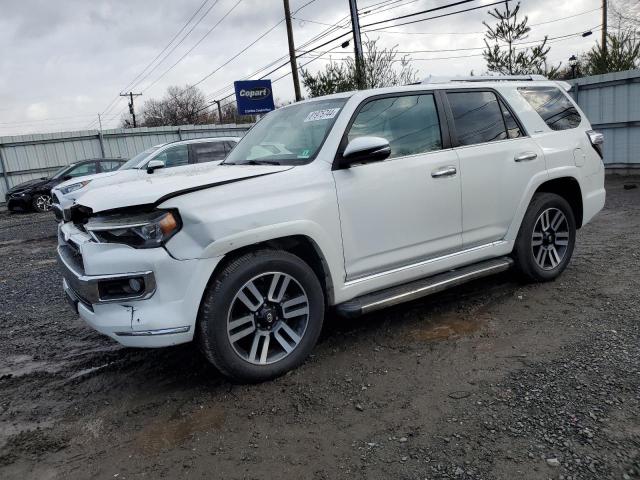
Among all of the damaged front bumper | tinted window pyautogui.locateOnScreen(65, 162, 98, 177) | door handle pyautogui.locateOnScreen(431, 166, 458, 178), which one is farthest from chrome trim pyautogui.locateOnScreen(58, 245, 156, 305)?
tinted window pyautogui.locateOnScreen(65, 162, 98, 177)

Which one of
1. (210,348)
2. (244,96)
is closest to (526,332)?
(210,348)

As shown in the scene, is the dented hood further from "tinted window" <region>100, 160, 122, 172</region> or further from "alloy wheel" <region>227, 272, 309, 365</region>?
"tinted window" <region>100, 160, 122, 172</region>

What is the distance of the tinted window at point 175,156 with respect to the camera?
1020 centimetres

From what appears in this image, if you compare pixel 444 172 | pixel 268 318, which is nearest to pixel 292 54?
pixel 444 172

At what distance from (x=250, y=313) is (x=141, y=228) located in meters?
0.85

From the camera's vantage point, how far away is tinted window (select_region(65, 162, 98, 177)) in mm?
14949

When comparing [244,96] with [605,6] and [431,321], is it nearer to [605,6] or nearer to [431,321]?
[431,321]

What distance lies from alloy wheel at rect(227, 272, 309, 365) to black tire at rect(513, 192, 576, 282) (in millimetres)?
2325

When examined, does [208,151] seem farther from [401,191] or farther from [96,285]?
[96,285]

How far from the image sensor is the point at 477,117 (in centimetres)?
437

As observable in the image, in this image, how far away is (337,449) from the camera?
258 centimetres

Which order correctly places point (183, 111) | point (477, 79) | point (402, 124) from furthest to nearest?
point (183, 111)
point (477, 79)
point (402, 124)

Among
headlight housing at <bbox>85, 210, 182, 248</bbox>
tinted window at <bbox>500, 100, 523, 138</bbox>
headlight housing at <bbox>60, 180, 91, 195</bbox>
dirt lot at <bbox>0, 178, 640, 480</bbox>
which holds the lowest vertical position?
dirt lot at <bbox>0, 178, 640, 480</bbox>

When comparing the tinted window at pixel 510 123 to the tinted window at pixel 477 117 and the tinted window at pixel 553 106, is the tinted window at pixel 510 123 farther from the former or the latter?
the tinted window at pixel 553 106
